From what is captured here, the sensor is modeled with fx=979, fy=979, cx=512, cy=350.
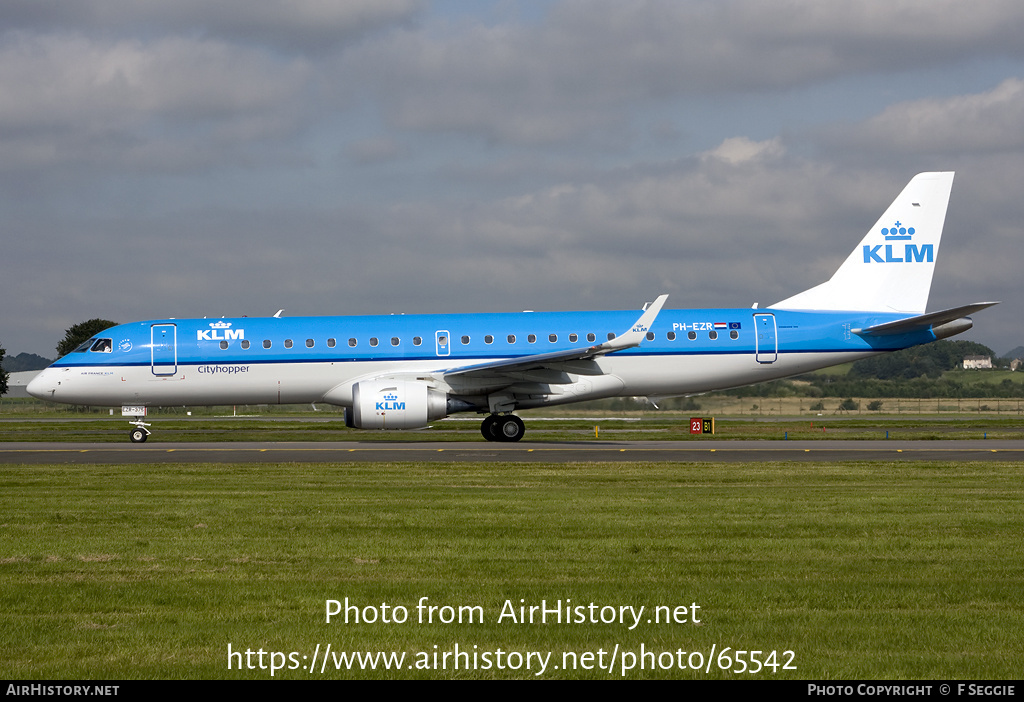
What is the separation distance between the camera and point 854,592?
848cm

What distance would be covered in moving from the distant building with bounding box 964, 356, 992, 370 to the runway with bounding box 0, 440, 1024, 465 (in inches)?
1773

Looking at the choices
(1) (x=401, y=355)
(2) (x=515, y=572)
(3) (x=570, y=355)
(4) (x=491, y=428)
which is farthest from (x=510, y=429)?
(2) (x=515, y=572)

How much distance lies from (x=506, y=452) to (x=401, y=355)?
6.49m

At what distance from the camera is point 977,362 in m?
72.4

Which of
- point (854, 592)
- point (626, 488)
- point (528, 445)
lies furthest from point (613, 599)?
point (528, 445)

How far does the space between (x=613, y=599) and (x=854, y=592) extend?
2.14 m

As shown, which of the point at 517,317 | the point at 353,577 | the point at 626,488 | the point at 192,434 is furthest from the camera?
the point at 192,434

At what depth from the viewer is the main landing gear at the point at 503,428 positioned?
29.8m

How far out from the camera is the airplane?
29.5 metres

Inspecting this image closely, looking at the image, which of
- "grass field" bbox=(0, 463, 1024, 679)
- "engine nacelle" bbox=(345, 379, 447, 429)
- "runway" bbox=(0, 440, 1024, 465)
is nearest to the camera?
"grass field" bbox=(0, 463, 1024, 679)

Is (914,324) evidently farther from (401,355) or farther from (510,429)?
(401,355)

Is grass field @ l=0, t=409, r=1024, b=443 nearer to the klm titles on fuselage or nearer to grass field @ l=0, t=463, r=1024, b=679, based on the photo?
the klm titles on fuselage

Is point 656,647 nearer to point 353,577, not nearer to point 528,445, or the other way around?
point 353,577

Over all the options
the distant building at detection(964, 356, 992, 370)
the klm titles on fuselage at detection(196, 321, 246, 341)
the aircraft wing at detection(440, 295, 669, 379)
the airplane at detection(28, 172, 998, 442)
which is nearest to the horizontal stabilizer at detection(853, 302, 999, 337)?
the airplane at detection(28, 172, 998, 442)
